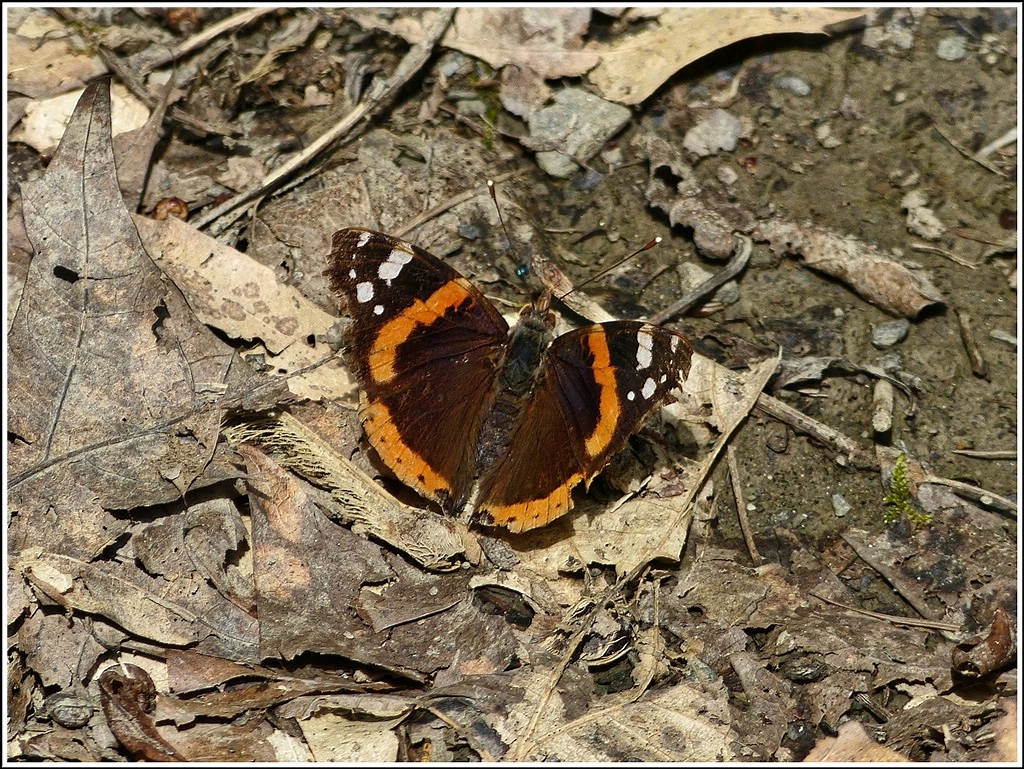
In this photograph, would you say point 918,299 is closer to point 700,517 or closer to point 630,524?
point 700,517

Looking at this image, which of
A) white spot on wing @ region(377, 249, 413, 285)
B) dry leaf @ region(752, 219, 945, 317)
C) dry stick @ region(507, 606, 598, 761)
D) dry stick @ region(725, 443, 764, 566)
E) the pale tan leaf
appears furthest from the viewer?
the pale tan leaf

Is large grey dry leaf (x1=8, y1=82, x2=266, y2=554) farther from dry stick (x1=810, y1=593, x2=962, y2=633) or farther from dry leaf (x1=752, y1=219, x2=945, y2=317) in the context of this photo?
dry leaf (x1=752, y1=219, x2=945, y2=317)

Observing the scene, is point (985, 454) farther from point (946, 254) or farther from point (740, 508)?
point (740, 508)

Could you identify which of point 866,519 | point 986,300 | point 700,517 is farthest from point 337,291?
point 986,300

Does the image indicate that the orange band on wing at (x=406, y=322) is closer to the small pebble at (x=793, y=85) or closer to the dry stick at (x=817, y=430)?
the dry stick at (x=817, y=430)

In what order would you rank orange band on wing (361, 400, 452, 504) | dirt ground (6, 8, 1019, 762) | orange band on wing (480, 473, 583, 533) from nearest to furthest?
dirt ground (6, 8, 1019, 762) → orange band on wing (480, 473, 583, 533) → orange band on wing (361, 400, 452, 504)

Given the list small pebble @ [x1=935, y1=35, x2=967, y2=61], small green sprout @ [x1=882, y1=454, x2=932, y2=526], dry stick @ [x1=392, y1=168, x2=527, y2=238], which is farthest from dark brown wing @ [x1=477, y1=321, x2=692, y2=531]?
small pebble @ [x1=935, y1=35, x2=967, y2=61]
